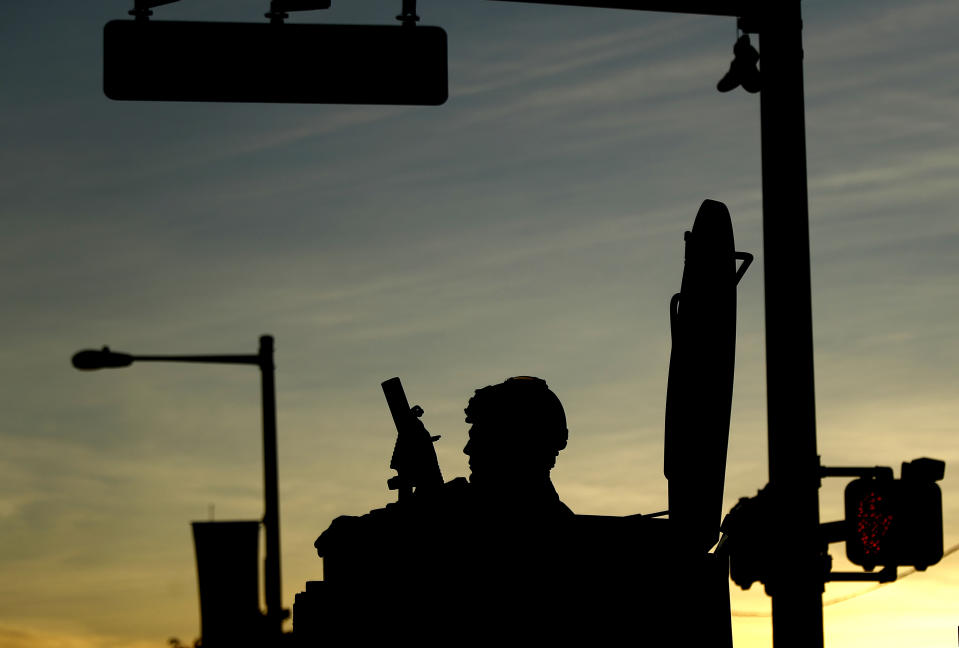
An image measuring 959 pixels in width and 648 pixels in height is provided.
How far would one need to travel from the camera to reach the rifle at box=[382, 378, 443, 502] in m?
5.72

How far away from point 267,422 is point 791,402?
10.7 meters

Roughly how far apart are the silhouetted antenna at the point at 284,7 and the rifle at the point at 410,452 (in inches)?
77.3

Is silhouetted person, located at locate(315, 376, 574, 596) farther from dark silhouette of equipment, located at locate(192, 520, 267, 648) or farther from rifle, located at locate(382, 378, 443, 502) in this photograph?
dark silhouette of equipment, located at locate(192, 520, 267, 648)

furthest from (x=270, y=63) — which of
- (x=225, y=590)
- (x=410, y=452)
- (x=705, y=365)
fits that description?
(x=225, y=590)

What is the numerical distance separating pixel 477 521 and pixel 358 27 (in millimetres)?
2446

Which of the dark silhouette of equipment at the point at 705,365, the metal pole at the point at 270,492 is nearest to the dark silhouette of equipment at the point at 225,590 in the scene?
the metal pole at the point at 270,492

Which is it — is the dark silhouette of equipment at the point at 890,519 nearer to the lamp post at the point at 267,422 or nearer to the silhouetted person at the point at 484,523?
the silhouetted person at the point at 484,523

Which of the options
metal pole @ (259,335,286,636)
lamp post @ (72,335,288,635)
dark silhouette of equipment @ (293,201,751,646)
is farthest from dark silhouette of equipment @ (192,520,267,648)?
dark silhouette of equipment @ (293,201,751,646)

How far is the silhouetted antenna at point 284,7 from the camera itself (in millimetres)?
6828

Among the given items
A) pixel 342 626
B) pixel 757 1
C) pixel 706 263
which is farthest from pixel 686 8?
pixel 342 626

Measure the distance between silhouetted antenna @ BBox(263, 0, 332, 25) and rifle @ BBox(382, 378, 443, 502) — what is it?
6.44 ft

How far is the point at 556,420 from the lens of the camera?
5551mm

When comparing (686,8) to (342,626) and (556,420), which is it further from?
(342,626)

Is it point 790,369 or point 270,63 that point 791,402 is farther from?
point 270,63
